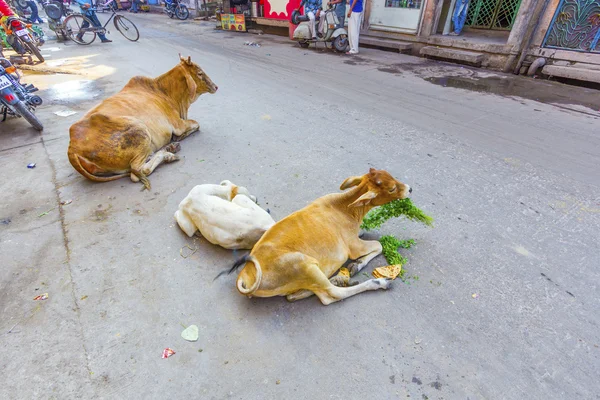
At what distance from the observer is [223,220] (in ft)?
9.41

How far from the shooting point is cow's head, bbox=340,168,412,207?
2.60 meters

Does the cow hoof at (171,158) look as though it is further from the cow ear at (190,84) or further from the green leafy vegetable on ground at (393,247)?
the green leafy vegetable on ground at (393,247)

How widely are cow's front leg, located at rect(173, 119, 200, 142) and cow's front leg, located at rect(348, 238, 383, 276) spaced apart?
11.6 feet

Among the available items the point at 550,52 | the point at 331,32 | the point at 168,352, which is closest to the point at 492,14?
the point at 550,52

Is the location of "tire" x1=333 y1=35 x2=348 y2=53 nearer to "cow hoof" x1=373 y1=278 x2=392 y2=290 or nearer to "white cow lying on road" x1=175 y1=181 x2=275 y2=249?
"white cow lying on road" x1=175 y1=181 x2=275 y2=249

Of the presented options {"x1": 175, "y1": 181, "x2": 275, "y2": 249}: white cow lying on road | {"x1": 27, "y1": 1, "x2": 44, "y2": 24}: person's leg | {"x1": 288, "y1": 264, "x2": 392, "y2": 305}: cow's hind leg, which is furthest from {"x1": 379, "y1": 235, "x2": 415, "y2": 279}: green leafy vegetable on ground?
{"x1": 27, "y1": 1, "x2": 44, "y2": 24}: person's leg

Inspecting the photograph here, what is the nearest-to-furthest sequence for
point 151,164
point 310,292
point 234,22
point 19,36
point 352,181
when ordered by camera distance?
point 310,292, point 352,181, point 151,164, point 19,36, point 234,22

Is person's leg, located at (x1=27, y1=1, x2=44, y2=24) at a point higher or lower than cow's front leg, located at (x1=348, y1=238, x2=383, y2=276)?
higher

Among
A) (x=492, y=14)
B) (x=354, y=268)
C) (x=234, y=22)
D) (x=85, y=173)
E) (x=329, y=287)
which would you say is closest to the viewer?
(x=329, y=287)

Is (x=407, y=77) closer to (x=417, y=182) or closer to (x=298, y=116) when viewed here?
(x=298, y=116)

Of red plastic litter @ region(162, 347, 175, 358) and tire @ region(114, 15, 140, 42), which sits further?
tire @ region(114, 15, 140, 42)

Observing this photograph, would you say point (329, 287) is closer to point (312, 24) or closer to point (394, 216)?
point (394, 216)

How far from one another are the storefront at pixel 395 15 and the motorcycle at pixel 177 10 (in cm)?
1571

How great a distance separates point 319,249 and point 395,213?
0.91 m
